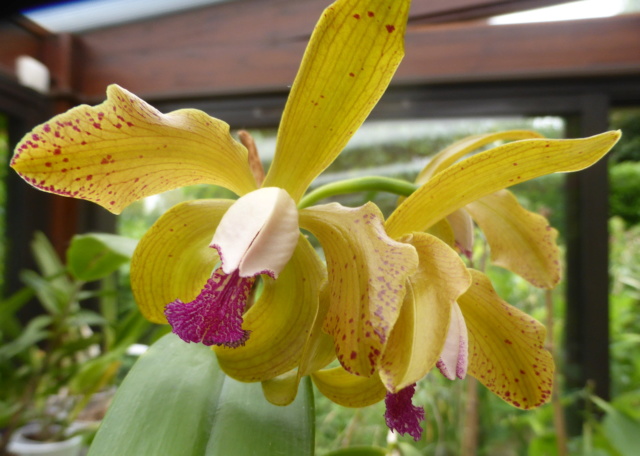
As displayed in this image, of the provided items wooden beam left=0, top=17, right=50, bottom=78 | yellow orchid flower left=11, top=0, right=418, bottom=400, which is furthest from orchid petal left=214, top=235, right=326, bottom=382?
wooden beam left=0, top=17, right=50, bottom=78

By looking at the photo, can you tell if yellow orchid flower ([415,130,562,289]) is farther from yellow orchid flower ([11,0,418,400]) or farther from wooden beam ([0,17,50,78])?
wooden beam ([0,17,50,78])

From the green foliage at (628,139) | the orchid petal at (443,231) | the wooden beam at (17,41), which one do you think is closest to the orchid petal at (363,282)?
the orchid petal at (443,231)

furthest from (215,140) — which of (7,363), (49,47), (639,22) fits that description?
(49,47)

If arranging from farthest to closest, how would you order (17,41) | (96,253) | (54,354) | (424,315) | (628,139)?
(17,41), (628,139), (54,354), (96,253), (424,315)

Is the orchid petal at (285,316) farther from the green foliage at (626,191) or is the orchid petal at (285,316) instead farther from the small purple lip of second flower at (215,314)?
the green foliage at (626,191)

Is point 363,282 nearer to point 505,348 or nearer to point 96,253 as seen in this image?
point 505,348

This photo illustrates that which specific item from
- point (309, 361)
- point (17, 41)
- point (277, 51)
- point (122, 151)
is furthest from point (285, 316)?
point (17, 41)
